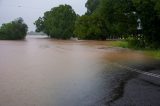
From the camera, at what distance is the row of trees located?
119250 mm

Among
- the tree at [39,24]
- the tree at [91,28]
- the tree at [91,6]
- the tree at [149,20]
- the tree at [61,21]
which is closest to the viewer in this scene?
the tree at [149,20]

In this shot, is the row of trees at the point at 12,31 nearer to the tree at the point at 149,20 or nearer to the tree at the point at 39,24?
the tree at the point at 39,24

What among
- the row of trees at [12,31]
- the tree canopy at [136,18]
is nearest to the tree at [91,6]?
the row of trees at [12,31]

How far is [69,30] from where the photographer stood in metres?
108

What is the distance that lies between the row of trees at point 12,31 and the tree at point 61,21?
9713 millimetres

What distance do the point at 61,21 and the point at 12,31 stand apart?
18153 millimetres

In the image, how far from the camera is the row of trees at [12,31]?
119 meters

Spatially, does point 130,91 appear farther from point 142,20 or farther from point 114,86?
point 142,20

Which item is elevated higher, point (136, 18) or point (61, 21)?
point (136, 18)

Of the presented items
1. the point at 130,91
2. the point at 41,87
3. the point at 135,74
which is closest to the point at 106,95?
the point at 130,91

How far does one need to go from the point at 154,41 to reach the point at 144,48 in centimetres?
182

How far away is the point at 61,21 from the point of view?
110375 mm

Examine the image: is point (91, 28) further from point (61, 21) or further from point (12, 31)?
point (12, 31)

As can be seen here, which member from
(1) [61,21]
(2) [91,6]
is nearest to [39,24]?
(1) [61,21]
